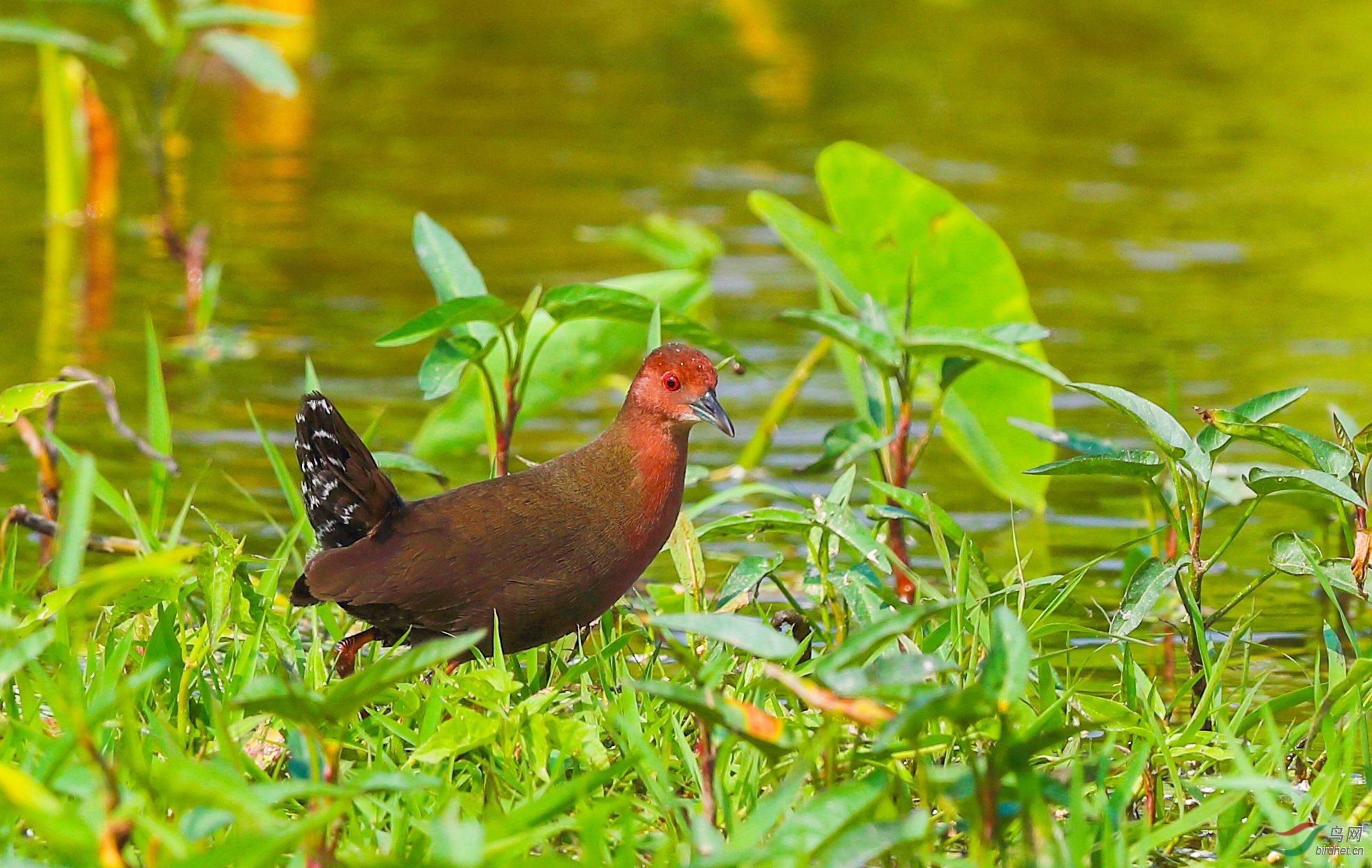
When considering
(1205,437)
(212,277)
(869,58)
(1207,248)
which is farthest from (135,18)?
(869,58)

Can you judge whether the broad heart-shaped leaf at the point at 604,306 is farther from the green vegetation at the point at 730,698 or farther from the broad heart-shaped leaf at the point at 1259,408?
the broad heart-shaped leaf at the point at 1259,408

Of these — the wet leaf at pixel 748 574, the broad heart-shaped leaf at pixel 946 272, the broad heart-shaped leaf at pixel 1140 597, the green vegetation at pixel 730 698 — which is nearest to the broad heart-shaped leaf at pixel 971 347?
the green vegetation at pixel 730 698

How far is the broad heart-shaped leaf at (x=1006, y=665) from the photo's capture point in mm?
2295

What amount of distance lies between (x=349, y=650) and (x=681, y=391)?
0.72 metres

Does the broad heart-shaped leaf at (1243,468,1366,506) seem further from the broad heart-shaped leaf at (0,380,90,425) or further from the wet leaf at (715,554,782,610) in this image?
the broad heart-shaped leaf at (0,380,90,425)

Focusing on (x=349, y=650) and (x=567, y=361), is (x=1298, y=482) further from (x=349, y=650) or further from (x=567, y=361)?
(x=567, y=361)

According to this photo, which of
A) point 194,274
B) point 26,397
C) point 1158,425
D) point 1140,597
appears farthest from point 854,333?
point 194,274

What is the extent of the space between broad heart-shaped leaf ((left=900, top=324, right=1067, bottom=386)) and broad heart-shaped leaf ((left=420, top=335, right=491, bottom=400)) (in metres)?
0.83

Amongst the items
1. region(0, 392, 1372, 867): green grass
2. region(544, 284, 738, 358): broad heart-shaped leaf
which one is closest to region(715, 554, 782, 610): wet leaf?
region(0, 392, 1372, 867): green grass

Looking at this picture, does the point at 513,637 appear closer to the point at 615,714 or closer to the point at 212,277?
the point at 615,714

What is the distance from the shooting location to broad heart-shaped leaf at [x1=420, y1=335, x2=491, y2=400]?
11.1 feet

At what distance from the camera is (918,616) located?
2301 mm

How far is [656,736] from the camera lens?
Answer: 9.52ft

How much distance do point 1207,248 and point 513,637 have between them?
21.8 feet
